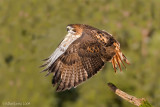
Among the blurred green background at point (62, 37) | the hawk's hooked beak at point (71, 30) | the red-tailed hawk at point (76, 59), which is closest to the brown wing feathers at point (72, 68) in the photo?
the red-tailed hawk at point (76, 59)

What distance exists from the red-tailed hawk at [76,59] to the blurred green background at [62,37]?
2.95 metres

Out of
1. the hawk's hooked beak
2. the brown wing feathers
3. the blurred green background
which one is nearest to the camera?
the brown wing feathers

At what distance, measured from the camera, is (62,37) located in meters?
9.41

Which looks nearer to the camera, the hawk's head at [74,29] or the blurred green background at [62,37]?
the hawk's head at [74,29]

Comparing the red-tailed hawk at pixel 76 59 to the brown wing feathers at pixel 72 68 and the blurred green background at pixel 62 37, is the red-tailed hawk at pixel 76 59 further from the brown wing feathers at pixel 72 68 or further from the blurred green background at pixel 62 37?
the blurred green background at pixel 62 37

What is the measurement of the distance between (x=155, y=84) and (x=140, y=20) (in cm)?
367

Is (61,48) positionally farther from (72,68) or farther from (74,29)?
(74,29)

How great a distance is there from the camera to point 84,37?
219 inches

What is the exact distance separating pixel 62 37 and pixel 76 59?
13.4 ft

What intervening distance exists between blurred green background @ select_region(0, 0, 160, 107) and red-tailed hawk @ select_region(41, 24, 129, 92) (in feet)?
9.69

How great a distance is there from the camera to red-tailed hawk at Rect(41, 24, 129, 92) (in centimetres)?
528

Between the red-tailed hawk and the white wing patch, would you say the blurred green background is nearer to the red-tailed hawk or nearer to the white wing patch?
the red-tailed hawk

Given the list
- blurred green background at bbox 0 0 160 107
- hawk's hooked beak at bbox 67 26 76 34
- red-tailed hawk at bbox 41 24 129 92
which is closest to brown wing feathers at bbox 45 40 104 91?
red-tailed hawk at bbox 41 24 129 92

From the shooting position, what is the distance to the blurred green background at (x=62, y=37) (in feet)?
33.2
